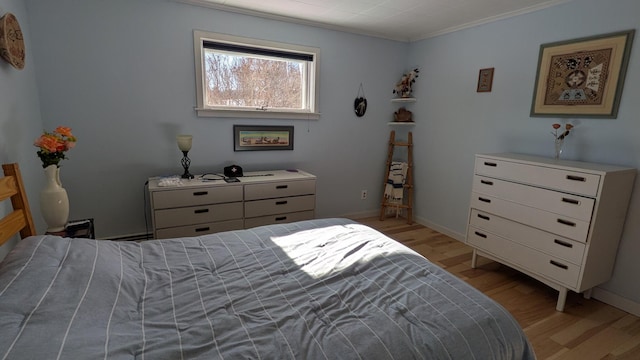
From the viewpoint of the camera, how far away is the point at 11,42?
1.88 meters

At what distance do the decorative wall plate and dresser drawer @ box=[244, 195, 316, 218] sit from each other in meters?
1.81

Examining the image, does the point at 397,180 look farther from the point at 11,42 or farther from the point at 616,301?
the point at 11,42

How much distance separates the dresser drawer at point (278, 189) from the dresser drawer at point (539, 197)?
5.10 ft

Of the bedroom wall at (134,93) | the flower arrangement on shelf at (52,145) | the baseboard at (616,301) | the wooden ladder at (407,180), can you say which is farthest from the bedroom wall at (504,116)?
the flower arrangement on shelf at (52,145)

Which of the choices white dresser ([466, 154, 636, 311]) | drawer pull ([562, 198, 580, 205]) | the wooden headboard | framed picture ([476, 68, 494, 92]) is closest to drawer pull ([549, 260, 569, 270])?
white dresser ([466, 154, 636, 311])

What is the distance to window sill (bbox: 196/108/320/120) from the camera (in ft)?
10.00

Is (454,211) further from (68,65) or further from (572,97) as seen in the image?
(68,65)

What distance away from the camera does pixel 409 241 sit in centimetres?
343

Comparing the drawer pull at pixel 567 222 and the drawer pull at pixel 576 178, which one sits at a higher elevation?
the drawer pull at pixel 576 178

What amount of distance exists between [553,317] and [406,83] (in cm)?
281

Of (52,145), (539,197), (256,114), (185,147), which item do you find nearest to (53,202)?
(52,145)

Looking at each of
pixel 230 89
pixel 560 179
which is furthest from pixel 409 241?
pixel 230 89

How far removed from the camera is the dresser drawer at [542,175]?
79.7 inches

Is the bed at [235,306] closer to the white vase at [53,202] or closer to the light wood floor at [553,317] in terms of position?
the white vase at [53,202]
